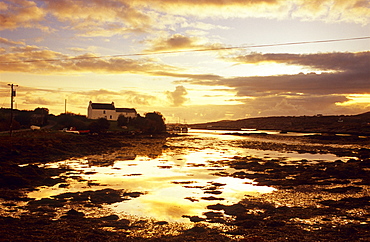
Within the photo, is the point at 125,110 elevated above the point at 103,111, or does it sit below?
above

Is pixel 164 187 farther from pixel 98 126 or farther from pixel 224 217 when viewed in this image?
pixel 98 126

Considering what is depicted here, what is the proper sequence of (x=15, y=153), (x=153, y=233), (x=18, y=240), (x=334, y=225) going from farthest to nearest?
1. (x=15, y=153)
2. (x=334, y=225)
3. (x=153, y=233)
4. (x=18, y=240)

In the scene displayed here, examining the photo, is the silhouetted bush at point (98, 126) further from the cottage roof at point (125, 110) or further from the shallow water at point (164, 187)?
the shallow water at point (164, 187)

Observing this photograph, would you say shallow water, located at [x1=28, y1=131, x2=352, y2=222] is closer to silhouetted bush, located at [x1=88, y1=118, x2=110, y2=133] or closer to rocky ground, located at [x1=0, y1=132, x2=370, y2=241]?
rocky ground, located at [x1=0, y1=132, x2=370, y2=241]

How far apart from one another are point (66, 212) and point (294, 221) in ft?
34.9

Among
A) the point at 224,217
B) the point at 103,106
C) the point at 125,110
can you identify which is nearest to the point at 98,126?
the point at 103,106

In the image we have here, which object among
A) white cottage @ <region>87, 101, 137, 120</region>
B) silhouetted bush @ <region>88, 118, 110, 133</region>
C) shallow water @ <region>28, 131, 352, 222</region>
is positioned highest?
white cottage @ <region>87, 101, 137, 120</region>

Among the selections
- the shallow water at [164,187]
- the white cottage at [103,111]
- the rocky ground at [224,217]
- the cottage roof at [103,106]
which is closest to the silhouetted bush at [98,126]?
the white cottage at [103,111]

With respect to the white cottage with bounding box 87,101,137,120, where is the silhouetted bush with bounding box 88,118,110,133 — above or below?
below

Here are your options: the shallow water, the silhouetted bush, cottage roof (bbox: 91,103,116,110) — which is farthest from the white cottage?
the shallow water

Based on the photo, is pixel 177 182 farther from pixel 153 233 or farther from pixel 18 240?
pixel 18 240

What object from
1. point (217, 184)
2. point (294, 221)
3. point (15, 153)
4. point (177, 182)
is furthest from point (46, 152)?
point (294, 221)

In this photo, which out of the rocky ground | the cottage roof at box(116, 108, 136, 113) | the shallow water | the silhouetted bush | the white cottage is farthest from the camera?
the cottage roof at box(116, 108, 136, 113)

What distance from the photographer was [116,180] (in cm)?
2186
